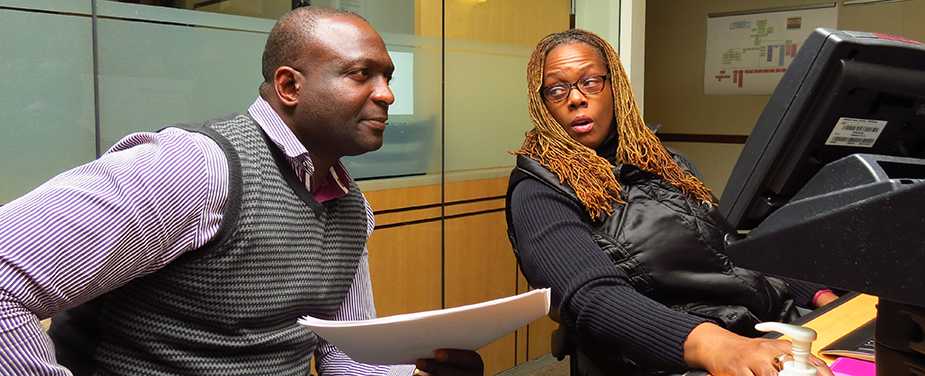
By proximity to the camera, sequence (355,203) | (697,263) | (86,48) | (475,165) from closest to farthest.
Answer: (355,203) < (697,263) < (86,48) < (475,165)

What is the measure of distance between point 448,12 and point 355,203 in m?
1.77

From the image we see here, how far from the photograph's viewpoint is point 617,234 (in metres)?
1.57

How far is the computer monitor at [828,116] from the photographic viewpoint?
0.66 meters

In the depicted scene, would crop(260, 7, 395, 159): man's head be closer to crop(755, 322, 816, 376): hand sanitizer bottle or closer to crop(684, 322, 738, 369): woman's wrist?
crop(684, 322, 738, 369): woman's wrist

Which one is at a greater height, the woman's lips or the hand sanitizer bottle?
the woman's lips

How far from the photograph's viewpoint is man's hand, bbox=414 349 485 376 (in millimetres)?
1113

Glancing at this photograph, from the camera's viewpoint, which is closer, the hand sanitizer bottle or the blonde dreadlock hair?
the hand sanitizer bottle

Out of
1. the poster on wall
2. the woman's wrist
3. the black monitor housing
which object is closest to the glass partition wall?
the woman's wrist

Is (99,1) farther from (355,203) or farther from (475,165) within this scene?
(475,165)

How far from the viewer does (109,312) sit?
1.06m

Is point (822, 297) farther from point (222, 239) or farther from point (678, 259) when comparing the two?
point (222, 239)

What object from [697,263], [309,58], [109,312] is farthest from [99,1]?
[697,263]

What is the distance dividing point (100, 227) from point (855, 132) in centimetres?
86

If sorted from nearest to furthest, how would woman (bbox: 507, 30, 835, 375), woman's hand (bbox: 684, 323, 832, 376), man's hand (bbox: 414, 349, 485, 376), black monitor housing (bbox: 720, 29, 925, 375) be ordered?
black monitor housing (bbox: 720, 29, 925, 375)
woman's hand (bbox: 684, 323, 832, 376)
man's hand (bbox: 414, 349, 485, 376)
woman (bbox: 507, 30, 835, 375)
